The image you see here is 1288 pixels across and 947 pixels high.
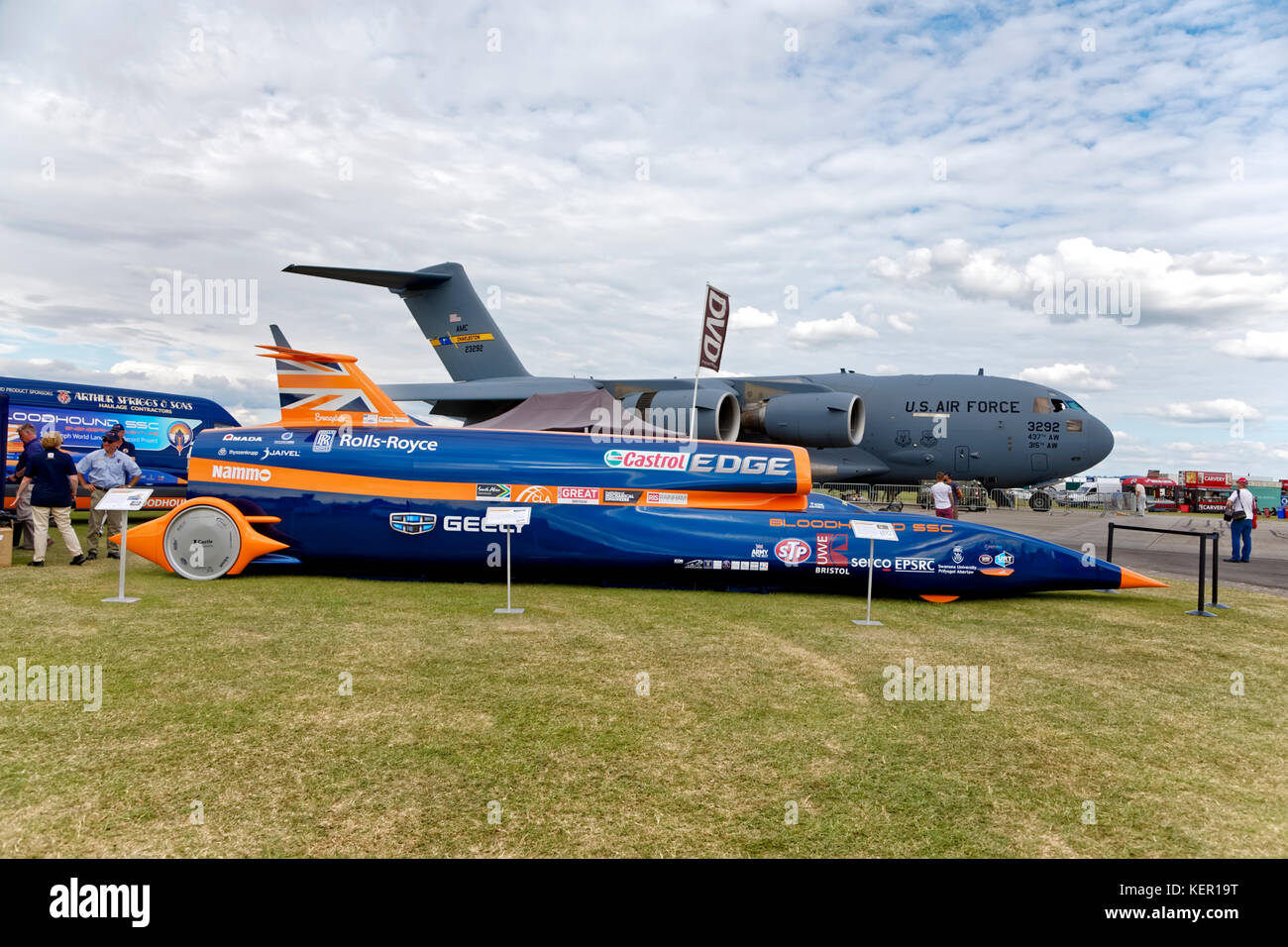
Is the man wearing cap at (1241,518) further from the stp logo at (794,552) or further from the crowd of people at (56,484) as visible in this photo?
the crowd of people at (56,484)

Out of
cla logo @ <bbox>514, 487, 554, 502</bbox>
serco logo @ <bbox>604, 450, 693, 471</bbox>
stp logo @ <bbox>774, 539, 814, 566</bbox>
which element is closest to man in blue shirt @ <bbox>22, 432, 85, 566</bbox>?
cla logo @ <bbox>514, 487, 554, 502</bbox>

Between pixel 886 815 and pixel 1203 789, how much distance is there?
164 cm

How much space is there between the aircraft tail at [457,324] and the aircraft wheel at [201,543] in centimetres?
1398

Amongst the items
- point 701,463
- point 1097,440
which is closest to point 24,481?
point 701,463

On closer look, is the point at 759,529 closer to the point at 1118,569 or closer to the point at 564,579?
the point at 564,579

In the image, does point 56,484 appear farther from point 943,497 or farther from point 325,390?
point 943,497

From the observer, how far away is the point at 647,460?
8562 mm

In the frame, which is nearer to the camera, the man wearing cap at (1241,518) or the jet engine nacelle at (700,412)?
the man wearing cap at (1241,518)

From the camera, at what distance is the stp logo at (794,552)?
7918 mm

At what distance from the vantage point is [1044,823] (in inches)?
118

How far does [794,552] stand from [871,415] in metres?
12.2

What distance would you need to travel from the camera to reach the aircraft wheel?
Answer: 8.12 m

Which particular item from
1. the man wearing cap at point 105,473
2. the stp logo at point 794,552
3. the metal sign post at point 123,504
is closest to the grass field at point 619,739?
the metal sign post at point 123,504
